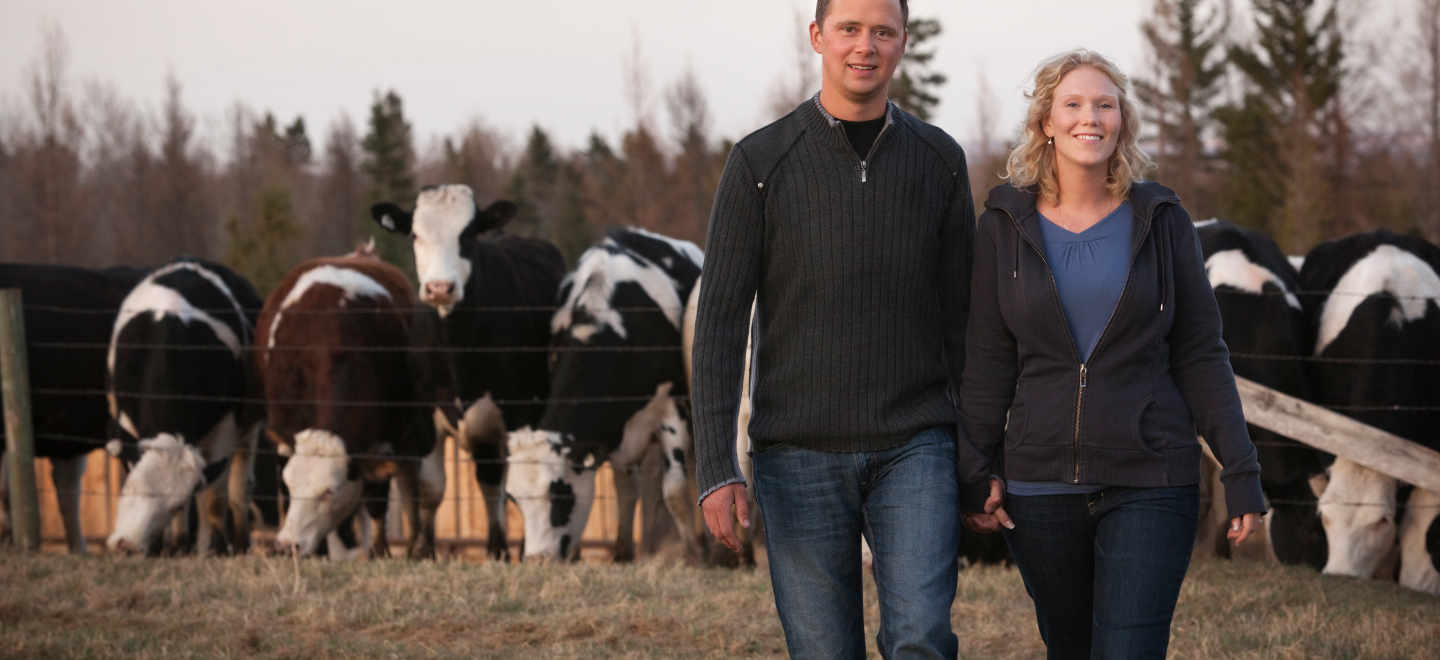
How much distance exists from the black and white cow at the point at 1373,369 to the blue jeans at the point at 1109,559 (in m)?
5.34

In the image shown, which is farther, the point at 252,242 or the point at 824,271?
the point at 252,242

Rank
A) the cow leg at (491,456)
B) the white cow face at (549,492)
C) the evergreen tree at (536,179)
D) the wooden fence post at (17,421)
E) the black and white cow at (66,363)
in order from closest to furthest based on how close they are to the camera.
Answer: the white cow face at (549,492), the wooden fence post at (17,421), the cow leg at (491,456), the black and white cow at (66,363), the evergreen tree at (536,179)

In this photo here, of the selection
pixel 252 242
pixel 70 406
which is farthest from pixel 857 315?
pixel 252 242

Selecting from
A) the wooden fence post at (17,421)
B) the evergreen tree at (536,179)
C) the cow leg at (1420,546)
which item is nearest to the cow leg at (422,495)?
the wooden fence post at (17,421)

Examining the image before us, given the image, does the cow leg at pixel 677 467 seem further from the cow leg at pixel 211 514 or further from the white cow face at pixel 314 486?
the cow leg at pixel 211 514

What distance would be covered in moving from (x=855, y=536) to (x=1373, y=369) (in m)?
6.04

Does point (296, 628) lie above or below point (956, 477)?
below

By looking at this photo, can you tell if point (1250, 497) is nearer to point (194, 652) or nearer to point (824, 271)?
point (824, 271)

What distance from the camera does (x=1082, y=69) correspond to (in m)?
3.37

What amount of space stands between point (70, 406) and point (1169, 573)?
388 inches

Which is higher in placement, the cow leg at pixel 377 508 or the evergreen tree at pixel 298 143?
the evergreen tree at pixel 298 143

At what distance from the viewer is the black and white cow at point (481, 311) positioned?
378 inches

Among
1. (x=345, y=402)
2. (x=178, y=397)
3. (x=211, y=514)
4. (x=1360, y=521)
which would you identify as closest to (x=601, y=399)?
(x=345, y=402)

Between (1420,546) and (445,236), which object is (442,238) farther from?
(1420,546)
